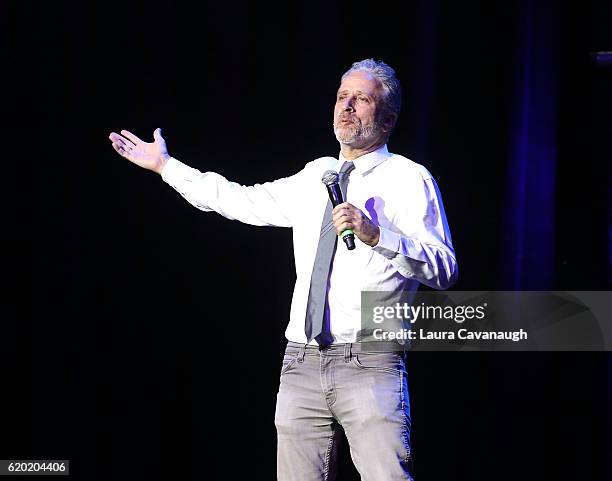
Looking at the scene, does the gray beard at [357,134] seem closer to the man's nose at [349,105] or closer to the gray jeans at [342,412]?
the man's nose at [349,105]

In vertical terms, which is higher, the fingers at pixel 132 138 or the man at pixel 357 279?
the fingers at pixel 132 138

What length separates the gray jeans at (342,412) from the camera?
1837 millimetres

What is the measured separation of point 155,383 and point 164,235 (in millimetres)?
542

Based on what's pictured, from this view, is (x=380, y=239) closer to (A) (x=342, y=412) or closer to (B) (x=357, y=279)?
(B) (x=357, y=279)

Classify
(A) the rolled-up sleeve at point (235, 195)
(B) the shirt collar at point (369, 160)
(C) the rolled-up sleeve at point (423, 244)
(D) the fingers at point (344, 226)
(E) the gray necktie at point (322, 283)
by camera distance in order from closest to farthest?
(D) the fingers at point (344, 226) < (C) the rolled-up sleeve at point (423, 244) < (E) the gray necktie at point (322, 283) < (B) the shirt collar at point (369, 160) < (A) the rolled-up sleeve at point (235, 195)

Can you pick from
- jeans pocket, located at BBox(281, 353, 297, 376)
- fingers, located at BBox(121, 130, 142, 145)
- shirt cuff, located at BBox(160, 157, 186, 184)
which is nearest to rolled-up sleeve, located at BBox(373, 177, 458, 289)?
jeans pocket, located at BBox(281, 353, 297, 376)

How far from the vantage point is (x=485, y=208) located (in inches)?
112

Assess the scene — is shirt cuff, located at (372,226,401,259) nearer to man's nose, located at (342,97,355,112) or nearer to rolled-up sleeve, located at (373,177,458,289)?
rolled-up sleeve, located at (373,177,458,289)

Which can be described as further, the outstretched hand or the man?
the outstretched hand

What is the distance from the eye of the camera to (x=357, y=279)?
6.40 feet

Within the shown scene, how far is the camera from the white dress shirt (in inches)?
73.9

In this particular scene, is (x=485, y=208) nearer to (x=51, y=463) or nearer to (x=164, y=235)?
(x=164, y=235)

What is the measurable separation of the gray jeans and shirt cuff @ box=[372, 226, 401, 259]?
245mm

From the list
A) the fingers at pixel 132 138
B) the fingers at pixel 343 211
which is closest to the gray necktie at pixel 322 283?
the fingers at pixel 343 211
